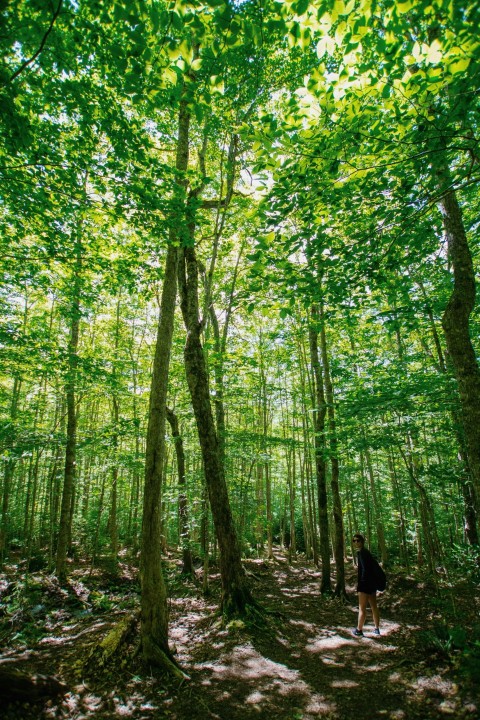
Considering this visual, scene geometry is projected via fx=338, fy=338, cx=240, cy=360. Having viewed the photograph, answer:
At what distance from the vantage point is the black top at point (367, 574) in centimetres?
652

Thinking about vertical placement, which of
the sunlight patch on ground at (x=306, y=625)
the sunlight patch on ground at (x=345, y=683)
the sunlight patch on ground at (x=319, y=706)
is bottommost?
the sunlight patch on ground at (x=306, y=625)

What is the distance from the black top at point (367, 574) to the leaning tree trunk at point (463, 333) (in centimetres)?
340

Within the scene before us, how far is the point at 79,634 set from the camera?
7.29 metres

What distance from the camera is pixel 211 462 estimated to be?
24.9ft

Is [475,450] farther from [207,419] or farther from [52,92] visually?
[52,92]

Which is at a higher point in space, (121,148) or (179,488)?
(121,148)

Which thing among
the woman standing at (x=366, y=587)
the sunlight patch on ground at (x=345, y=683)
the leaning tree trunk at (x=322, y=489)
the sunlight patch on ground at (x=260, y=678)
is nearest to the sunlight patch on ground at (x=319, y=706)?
the sunlight patch on ground at (x=260, y=678)

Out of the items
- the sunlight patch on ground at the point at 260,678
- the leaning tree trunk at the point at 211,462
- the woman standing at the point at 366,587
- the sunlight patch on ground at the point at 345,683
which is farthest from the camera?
the leaning tree trunk at the point at 211,462

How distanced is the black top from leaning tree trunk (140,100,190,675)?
12.3ft

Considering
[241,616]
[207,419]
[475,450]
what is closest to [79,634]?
[241,616]

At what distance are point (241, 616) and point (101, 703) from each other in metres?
3.20

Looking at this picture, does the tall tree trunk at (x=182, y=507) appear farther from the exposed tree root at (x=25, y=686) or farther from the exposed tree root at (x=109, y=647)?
the exposed tree root at (x=25, y=686)

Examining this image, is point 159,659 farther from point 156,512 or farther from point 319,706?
point 319,706

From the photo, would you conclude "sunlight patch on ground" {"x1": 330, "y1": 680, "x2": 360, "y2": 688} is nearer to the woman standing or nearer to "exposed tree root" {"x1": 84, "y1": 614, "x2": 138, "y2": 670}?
the woman standing
